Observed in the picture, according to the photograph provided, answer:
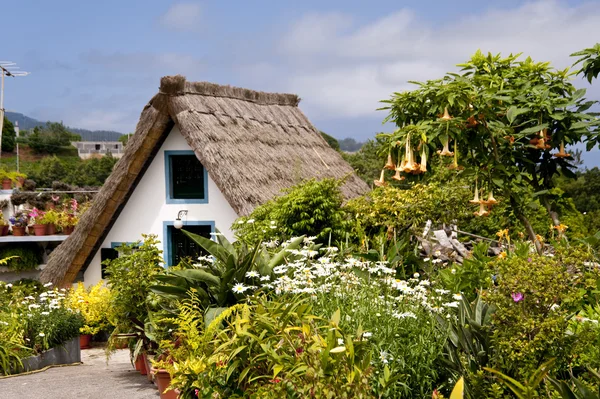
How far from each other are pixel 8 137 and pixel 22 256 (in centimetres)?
5560

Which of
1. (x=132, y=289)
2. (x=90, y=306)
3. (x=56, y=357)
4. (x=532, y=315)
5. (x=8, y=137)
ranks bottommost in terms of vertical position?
(x=56, y=357)

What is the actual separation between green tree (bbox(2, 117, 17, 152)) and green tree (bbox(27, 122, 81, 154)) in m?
1.67

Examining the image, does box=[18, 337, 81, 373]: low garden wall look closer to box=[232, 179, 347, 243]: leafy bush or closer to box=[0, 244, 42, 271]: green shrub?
box=[232, 179, 347, 243]: leafy bush

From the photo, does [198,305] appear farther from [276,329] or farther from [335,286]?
[276,329]

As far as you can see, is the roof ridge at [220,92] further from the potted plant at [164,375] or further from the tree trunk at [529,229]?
the tree trunk at [529,229]

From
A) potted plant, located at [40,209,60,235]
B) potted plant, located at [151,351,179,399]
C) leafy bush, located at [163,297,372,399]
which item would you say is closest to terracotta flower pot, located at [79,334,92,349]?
potted plant, located at [40,209,60,235]

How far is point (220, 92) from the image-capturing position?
14148 mm

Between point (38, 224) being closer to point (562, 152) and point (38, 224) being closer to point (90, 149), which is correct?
point (562, 152)

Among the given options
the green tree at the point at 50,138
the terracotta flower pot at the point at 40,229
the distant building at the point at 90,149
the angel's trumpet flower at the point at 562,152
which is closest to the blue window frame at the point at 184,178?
the terracotta flower pot at the point at 40,229

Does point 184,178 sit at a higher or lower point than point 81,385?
higher

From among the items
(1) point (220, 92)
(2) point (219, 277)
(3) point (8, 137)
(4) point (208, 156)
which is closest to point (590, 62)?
(2) point (219, 277)

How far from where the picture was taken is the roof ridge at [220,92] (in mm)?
12562

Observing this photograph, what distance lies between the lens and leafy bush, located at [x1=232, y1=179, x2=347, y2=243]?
9102 millimetres

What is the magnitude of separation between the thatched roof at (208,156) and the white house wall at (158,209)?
147mm
